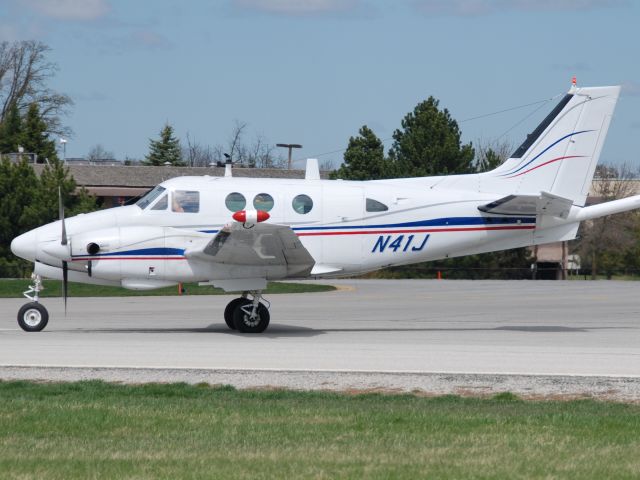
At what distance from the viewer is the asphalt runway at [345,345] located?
1445 cm

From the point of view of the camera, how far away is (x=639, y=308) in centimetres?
3017

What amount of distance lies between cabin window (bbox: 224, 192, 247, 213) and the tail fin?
16.9 feet

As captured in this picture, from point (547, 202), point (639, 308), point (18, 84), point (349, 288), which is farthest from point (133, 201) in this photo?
point (18, 84)

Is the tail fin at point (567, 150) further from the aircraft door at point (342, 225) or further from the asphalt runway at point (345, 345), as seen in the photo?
the asphalt runway at point (345, 345)

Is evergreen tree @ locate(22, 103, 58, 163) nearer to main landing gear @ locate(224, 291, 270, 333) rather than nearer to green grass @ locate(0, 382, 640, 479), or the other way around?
main landing gear @ locate(224, 291, 270, 333)

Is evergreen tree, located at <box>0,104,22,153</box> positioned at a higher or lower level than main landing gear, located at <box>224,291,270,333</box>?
higher

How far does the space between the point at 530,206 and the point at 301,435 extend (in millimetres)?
12016

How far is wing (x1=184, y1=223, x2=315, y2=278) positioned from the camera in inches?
735

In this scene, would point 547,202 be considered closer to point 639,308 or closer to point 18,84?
point 639,308

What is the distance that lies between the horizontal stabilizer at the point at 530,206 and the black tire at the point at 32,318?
29.7 ft

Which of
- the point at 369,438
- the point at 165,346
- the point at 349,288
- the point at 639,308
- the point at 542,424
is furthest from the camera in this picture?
the point at 349,288

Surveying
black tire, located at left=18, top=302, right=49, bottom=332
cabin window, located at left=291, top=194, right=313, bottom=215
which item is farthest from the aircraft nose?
cabin window, located at left=291, top=194, right=313, bottom=215

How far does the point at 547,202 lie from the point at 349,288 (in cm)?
2152

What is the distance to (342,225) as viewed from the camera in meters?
20.6
